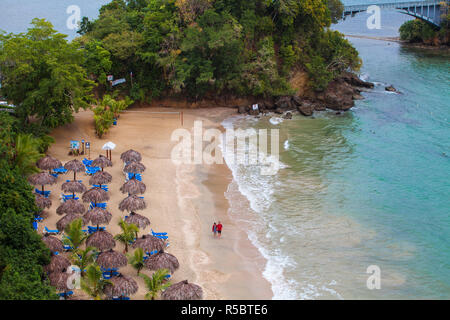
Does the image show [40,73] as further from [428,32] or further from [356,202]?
[428,32]

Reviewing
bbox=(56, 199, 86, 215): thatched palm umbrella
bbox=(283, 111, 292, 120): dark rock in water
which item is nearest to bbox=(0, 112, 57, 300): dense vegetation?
bbox=(56, 199, 86, 215): thatched palm umbrella

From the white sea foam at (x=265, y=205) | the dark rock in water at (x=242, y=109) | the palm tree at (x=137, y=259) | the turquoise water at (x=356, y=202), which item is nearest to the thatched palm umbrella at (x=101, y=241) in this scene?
the palm tree at (x=137, y=259)

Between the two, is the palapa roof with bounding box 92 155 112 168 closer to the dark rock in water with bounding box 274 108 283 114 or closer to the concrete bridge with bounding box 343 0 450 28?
the dark rock in water with bounding box 274 108 283 114

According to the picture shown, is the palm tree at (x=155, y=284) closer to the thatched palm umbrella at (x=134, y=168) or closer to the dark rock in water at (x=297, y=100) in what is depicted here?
the thatched palm umbrella at (x=134, y=168)

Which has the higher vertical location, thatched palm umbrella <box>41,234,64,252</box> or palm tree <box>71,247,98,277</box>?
thatched palm umbrella <box>41,234,64,252</box>

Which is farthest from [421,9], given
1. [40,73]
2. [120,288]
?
[120,288]

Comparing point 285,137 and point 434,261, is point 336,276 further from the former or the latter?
point 285,137
